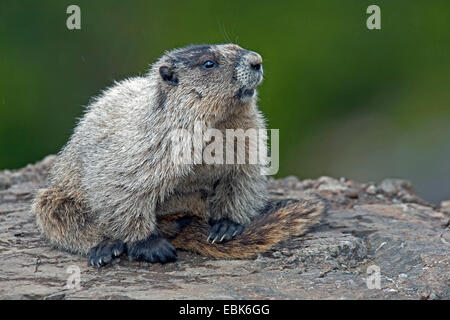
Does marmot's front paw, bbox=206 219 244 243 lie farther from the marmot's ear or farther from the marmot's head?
the marmot's ear

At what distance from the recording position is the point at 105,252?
6129 mm

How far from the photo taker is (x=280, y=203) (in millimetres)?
6945

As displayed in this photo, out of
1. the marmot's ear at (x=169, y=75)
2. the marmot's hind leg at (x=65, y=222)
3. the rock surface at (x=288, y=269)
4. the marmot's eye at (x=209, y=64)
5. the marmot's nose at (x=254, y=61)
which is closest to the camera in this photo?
the rock surface at (x=288, y=269)

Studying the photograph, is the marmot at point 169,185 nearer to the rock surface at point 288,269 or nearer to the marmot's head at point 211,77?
the marmot's head at point 211,77

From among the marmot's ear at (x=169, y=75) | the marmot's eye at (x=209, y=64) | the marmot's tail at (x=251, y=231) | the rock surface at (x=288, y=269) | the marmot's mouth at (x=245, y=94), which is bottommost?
the rock surface at (x=288, y=269)

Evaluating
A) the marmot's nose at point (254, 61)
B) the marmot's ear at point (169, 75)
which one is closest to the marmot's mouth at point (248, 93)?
the marmot's nose at point (254, 61)

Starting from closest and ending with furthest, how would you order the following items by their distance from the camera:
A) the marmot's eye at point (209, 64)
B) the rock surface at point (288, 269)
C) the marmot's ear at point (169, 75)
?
1. the rock surface at point (288, 269)
2. the marmot's eye at point (209, 64)
3. the marmot's ear at point (169, 75)

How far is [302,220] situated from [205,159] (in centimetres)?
110

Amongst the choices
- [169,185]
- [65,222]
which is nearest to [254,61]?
[169,185]

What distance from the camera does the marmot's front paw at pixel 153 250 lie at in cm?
608

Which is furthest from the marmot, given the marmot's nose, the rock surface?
the rock surface

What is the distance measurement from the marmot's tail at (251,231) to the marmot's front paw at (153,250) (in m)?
0.22

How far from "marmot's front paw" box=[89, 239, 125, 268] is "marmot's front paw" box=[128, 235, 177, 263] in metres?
0.10

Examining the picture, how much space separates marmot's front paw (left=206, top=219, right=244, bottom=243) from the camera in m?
6.32
